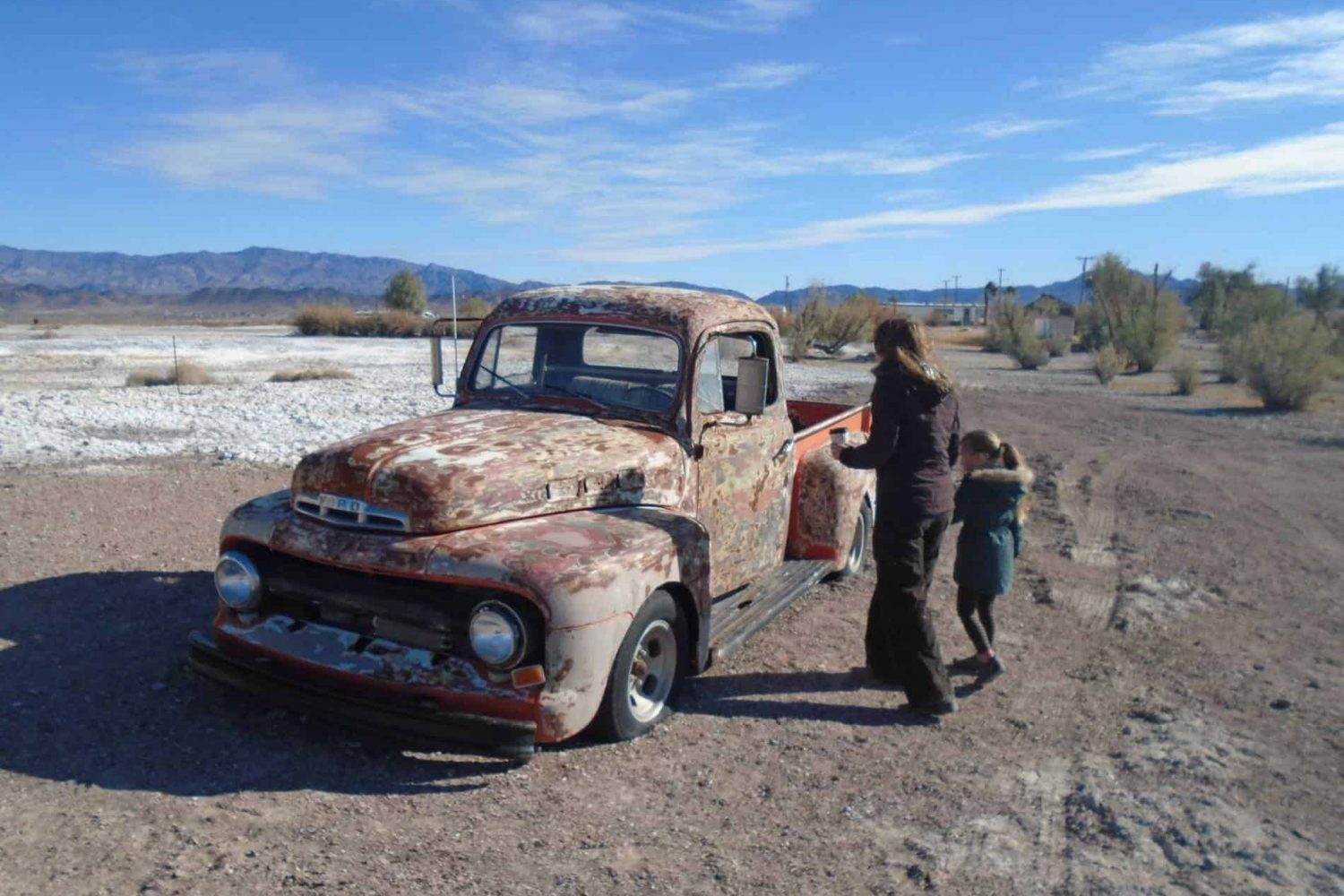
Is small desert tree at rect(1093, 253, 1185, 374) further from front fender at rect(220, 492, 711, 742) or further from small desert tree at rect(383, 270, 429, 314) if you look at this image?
small desert tree at rect(383, 270, 429, 314)

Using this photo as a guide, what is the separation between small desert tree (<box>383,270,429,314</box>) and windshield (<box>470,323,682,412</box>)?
2673 inches

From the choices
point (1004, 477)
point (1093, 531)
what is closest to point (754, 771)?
point (1004, 477)

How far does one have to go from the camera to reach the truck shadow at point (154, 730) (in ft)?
13.3

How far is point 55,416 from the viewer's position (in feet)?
44.5

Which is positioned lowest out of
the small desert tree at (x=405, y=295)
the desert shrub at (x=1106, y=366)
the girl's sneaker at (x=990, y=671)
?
the girl's sneaker at (x=990, y=671)

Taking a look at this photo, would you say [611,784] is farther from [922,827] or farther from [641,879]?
[922,827]

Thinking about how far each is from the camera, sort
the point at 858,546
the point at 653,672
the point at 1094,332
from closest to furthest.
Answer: the point at 653,672 → the point at 858,546 → the point at 1094,332

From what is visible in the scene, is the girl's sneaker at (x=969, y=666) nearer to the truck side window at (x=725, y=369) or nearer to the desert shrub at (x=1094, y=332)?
the truck side window at (x=725, y=369)

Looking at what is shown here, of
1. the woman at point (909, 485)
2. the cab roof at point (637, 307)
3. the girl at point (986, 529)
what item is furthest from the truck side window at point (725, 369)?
the girl at point (986, 529)

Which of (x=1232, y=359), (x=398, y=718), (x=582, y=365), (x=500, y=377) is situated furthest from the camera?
(x=1232, y=359)

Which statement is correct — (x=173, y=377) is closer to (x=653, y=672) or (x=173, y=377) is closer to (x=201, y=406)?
(x=201, y=406)

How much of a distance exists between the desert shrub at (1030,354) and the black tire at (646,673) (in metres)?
30.3

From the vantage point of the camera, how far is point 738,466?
5.63m

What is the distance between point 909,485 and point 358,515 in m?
2.59
